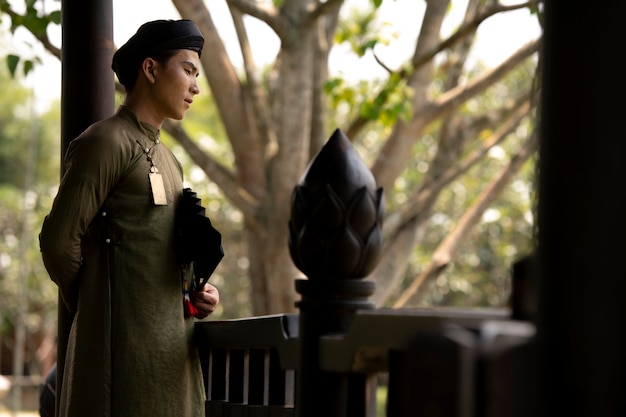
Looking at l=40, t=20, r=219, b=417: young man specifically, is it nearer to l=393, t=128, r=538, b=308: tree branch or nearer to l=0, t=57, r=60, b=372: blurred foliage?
l=393, t=128, r=538, b=308: tree branch

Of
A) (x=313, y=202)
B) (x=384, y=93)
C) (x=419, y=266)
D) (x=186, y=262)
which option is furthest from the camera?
(x=419, y=266)

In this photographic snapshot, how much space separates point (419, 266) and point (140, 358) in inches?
514

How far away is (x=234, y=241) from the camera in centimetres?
1535

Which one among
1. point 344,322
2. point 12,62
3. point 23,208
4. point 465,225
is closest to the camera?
point 344,322

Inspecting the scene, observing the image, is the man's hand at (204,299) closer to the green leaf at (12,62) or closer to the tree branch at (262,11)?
the green leaf at (12,62)

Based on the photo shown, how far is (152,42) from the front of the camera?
2.34 meters

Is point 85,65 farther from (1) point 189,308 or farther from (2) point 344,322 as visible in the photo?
(2) point 344,322

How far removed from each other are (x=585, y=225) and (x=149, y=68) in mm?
1525

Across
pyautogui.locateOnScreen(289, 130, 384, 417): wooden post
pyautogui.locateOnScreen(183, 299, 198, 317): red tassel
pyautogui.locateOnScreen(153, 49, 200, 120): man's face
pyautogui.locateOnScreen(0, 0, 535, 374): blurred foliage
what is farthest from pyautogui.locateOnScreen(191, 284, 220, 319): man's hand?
pyautogui.locateOnScreen(0, 0, 535, 374): blurred foliage

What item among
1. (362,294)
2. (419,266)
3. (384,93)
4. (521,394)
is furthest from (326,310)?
(419,266)

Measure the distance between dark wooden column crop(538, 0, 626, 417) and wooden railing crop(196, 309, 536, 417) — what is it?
0.05 meters

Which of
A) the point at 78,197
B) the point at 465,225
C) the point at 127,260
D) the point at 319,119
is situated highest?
the point at 319,119

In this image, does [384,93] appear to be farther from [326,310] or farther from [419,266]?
[419,266]

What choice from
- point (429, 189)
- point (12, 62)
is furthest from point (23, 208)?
point (12, 62)
